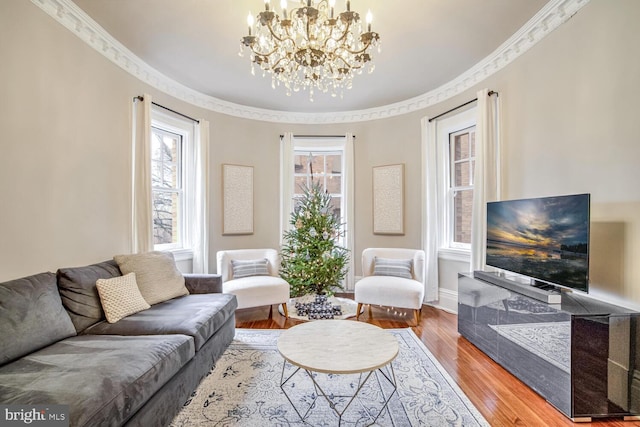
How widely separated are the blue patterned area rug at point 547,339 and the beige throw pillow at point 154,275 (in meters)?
2.92

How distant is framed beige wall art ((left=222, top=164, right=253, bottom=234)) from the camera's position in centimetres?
432

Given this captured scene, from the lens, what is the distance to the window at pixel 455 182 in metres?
3.73

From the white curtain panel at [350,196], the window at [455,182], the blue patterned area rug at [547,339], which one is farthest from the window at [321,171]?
the blue patterned area rug at [547,339]

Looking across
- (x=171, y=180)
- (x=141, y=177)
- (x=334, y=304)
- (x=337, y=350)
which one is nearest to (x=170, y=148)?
(x=171, y=180)

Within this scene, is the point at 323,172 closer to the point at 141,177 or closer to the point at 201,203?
the point at 201,203

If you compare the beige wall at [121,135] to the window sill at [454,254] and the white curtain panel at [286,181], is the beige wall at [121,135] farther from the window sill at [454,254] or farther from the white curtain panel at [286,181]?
the white curtain panel at [286,181]

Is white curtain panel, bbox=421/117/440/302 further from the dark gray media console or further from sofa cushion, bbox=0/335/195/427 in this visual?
sofa cushion, bbox=0/335/195/427

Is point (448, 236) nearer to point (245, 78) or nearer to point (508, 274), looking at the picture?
point (508, 274)

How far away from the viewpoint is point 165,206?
384cm

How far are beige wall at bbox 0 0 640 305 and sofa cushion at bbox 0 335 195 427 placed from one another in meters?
0.82

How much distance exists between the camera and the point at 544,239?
2232mm

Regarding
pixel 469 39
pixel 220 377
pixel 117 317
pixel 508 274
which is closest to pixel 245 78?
pixel 469 39

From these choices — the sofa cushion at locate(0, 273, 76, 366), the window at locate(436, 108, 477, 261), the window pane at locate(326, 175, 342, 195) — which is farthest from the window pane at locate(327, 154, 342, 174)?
the sofa cushion at locate(0, 273, 76, 366)

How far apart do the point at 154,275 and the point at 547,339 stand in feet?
10.3
